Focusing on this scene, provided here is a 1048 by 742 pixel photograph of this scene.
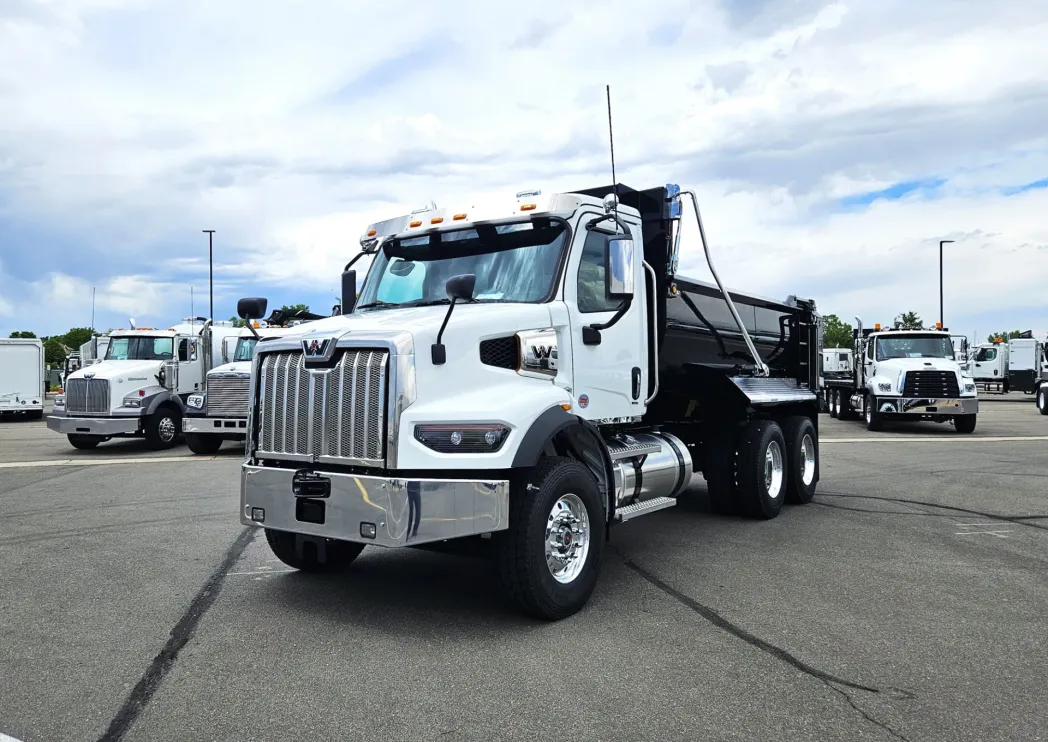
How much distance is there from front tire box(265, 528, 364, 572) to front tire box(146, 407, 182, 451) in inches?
466

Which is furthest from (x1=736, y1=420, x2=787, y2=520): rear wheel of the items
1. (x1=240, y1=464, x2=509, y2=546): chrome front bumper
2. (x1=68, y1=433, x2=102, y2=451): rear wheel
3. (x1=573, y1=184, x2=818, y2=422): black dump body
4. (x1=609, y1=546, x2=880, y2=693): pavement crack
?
(x1=68, y1=433, x2=102, y2=451): rear wheel

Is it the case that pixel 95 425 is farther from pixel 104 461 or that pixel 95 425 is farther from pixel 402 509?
pixel 402 509

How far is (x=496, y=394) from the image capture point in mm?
5332

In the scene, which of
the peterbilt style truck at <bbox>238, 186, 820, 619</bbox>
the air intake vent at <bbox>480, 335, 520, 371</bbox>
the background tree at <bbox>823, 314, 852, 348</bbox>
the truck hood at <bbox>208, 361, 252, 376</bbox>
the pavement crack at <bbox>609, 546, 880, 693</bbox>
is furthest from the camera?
the background tree at <bbox>823, 314, 852, 348</bbox>

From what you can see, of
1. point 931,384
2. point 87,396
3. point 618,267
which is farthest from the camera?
point 931,384

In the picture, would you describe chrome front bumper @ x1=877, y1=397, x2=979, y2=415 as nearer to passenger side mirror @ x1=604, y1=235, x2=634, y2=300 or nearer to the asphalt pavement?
the asphalt pavement

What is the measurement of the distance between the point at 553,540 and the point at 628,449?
1.59 metres

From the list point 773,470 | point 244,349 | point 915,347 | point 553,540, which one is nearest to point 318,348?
point 553,540

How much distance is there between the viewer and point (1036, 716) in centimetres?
388

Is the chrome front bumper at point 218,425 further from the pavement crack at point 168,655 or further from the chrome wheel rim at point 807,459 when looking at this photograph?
the chrome wheel rim at point 807,459

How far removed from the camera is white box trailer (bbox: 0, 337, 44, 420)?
2708 centimetres

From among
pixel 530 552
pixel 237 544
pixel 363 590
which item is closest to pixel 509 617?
pixel 530 552

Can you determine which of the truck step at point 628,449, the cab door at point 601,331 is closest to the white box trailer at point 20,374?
the truck step at point 628,449

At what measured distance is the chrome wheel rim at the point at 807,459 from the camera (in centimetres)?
1005
